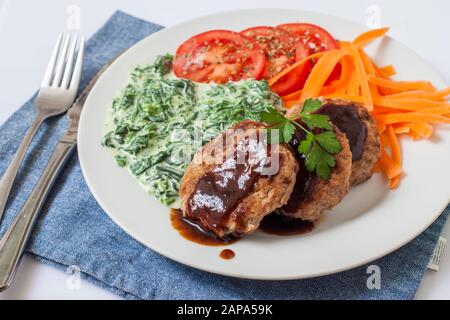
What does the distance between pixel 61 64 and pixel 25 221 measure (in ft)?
7.55

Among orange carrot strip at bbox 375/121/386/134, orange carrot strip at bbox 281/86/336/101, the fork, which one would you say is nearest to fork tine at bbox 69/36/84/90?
the fork

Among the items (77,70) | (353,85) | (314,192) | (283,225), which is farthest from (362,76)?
(77,70)

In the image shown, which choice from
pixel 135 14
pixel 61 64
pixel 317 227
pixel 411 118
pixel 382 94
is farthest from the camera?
pixel 135 14

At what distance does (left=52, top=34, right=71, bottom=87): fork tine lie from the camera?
6480mm

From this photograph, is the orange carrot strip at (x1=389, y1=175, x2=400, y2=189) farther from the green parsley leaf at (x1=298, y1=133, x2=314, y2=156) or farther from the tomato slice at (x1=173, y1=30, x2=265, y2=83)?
the tomato slice at (x1=173, y1=30, x2=265, y2=83)

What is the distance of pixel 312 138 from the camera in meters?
4.70

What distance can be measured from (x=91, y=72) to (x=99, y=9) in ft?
5.25

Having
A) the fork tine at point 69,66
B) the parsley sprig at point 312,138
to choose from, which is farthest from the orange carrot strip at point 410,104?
the fork tine at point 69,66

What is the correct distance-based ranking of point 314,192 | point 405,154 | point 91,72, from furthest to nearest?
point 91,72 < point 405,154 < point 314,192

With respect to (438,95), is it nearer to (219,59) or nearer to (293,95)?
(293,95)

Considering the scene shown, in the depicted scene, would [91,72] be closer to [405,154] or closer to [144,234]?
[144,234]

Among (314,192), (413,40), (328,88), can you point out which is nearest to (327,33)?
(328,88)

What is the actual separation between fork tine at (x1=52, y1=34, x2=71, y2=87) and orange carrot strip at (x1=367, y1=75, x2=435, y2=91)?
338 centimetres

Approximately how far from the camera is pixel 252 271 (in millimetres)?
4395
